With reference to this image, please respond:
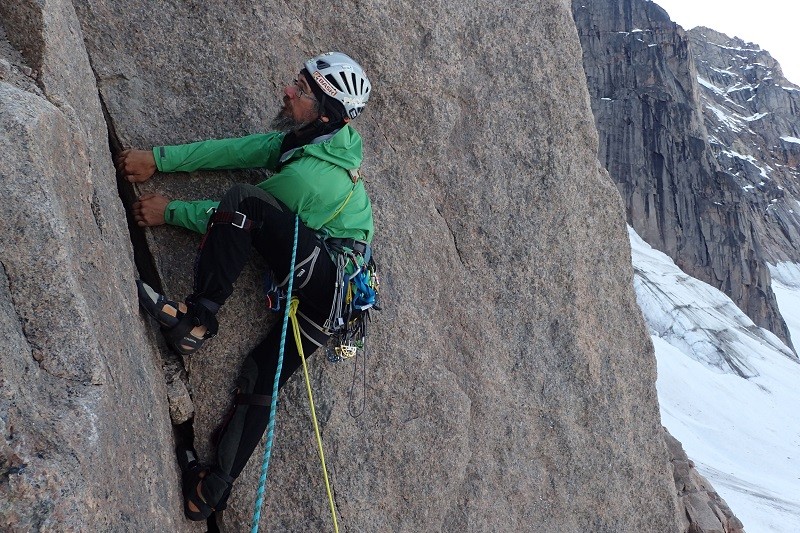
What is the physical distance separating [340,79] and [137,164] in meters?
1.69

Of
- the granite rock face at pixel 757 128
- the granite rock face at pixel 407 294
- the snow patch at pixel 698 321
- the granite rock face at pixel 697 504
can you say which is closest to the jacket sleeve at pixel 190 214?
the granite rock face at pixel 407 294

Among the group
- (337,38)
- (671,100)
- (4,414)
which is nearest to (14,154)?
(4,414)

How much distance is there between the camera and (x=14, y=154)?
11.4 feet

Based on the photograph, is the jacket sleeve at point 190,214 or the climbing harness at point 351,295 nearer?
the jacket sleeve at point 190,214

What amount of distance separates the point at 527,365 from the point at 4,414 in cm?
568

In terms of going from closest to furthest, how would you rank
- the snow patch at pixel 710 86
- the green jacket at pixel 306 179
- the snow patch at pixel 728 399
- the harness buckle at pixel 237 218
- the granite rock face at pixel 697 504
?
the harness buckle at pixel 237 218 → the green jacket at pixel 306 179 → the granite rock face at pixel 697 504 → the snow patch at pixel 728 399 → the snow patch at pixel 710 86

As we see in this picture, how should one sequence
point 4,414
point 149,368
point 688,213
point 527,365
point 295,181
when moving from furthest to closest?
point 688,213, point 527,365, point 295,181, point 149,368, point 4,414

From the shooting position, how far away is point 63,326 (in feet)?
11.4

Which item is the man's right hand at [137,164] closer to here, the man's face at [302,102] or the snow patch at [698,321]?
the man's face at [302,102]

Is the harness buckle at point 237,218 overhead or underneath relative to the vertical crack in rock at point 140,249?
overhead

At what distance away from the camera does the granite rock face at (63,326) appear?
10.1 ft

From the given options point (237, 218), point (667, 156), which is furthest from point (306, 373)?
point (667, 156)

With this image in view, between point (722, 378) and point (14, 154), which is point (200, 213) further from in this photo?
point (722, 378)

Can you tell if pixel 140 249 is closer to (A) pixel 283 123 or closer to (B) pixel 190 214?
(B) pixel 190 214
